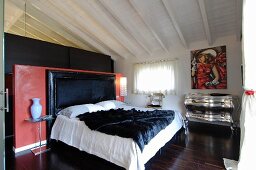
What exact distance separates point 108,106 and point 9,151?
7.23ft

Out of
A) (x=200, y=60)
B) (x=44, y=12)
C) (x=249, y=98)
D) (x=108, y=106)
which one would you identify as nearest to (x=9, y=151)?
(x=108, y=106)

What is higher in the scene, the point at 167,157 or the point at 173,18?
the point at 173,18

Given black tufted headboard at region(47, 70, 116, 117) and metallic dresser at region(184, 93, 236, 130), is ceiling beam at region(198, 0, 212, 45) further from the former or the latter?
black tufted headboard at region(47, 70, 116, 117)

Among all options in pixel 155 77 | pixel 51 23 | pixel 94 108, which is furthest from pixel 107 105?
pixel 51 23

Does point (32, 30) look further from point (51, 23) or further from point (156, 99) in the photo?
point (156, 99)

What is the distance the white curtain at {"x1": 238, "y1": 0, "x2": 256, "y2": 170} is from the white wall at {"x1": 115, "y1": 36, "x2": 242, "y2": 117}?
2.45 metres

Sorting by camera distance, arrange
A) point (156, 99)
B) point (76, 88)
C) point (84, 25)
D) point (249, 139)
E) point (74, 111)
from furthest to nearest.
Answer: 1. point (156, 99)
2. point (84, 25)
3. point (76, 88)
4. point (74, 111)
5. point (249, 139)

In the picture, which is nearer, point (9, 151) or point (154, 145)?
point (154, 145)

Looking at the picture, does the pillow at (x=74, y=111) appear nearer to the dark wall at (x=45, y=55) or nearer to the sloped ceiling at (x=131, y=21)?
the dark wall at (x=45, y=55)

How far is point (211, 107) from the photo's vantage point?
13.2ft

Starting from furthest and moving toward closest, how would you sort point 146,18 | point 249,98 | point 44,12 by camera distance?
point 44,12
point 146,18
point 249,98

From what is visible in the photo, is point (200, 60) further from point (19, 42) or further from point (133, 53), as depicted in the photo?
point (19, 42)

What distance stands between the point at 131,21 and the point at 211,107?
10.5ft

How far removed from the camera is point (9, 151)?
109 inches
